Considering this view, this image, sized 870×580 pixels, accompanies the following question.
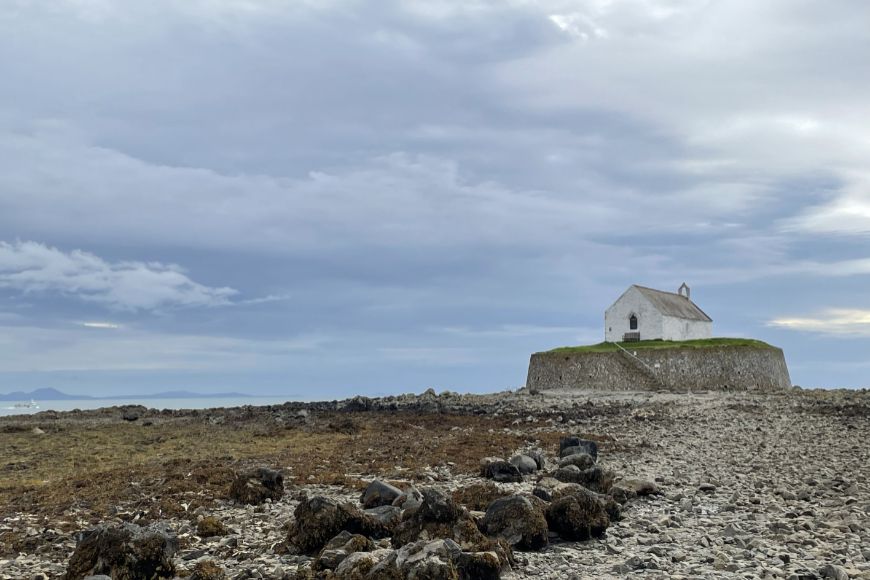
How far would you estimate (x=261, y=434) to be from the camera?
3306cm

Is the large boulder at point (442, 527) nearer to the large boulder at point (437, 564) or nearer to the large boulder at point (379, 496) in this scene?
the large boulder at point (437, 564)

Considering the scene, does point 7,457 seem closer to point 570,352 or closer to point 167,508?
point 167,508

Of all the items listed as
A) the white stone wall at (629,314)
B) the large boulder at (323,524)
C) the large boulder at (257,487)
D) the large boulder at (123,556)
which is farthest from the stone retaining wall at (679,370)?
the large boulder at (123,556)

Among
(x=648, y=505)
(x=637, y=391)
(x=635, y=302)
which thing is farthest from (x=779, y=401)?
(x=648, y=505)

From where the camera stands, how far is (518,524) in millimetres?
11102

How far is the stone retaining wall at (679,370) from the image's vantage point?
53500 mm

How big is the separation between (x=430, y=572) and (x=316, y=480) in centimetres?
991

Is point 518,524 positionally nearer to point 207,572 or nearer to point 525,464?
point 207,572

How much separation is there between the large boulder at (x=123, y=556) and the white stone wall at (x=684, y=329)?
58.8m

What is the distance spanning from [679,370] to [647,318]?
11204 millimetres

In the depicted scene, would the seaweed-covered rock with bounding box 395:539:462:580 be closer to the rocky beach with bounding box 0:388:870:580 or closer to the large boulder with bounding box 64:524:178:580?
the rocky beach with bounding box 0:388:870:580

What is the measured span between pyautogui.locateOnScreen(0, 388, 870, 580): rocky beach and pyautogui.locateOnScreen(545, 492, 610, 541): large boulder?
0.09 ft

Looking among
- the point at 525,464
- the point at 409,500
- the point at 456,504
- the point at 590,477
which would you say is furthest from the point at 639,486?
the point at 409,500

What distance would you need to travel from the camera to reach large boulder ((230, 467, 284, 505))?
15297 mm
